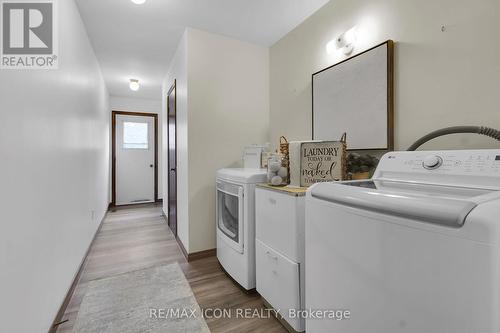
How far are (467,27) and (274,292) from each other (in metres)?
1.86

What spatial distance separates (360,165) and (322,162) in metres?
0.33

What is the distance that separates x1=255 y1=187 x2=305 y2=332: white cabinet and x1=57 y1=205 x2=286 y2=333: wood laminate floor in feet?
0.74

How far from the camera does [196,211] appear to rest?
97.4 inches

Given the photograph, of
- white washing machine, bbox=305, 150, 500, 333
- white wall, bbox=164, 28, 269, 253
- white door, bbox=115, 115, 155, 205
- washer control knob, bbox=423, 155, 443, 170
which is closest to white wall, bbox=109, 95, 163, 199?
white door, bbox=115, 115, 155, 205

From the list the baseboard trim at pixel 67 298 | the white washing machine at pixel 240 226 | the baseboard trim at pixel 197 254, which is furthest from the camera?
the baseboard trim at pixel 197 254

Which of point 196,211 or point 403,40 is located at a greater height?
point 403,40

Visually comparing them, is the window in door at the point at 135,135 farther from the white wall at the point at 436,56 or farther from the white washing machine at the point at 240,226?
the white wall at the point at 436,56

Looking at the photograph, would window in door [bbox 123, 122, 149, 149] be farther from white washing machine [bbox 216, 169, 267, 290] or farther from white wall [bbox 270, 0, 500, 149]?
white wall [bbox 270, 0, 500, 149]

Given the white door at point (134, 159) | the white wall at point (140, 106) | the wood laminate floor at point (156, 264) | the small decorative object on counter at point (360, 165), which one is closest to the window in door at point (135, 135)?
the white door at point (134, 159)

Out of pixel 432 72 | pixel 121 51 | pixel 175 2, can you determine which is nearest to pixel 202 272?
→ pixel 432 72

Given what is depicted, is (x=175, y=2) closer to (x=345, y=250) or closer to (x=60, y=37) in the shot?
(x=60, y=37)

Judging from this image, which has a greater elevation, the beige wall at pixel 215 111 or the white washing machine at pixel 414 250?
the beige wall at pixel 215 111

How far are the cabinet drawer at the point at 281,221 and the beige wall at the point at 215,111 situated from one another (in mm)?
1020

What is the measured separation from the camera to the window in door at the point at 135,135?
5117mm
